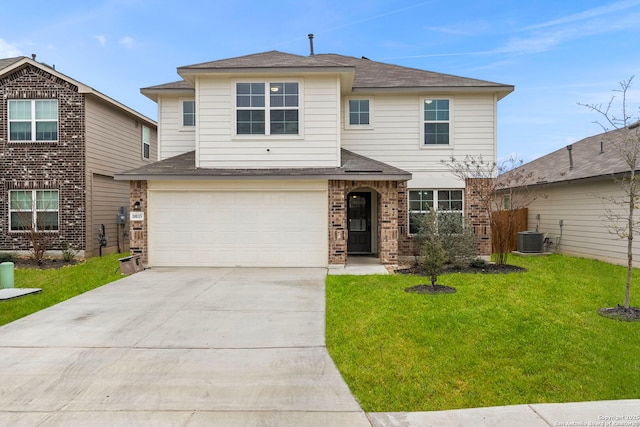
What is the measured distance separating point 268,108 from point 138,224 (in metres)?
5.07

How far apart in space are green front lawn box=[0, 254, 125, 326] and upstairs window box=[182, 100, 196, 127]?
17.0 feet

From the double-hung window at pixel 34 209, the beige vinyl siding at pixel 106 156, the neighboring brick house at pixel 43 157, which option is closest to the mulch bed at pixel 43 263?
the neighboring brick house at pixel 43 157

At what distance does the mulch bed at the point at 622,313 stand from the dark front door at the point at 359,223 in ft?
27.1

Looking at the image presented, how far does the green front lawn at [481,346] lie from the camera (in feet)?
14.1

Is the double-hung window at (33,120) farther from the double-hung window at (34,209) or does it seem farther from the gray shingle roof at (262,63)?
the gray shingle roof at (262,63)

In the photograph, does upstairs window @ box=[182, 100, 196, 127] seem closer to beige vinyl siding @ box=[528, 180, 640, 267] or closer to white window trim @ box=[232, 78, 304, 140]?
white window trim @ box=[232, 78, 304, 140]

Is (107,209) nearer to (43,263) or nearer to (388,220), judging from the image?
(43,263)

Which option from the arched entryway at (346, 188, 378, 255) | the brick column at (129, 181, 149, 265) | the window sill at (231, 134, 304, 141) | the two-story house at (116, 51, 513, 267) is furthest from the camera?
the arched entryway at (346, 188, 378, 255)

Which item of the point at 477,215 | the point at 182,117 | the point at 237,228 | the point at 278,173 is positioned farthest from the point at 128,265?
the point at 477,215

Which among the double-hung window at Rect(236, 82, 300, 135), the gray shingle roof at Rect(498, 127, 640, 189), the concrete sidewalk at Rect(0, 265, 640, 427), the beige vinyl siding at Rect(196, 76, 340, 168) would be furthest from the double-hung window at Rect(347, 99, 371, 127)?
the concrete sidewalk at Rect(0, 265, 640, 427)

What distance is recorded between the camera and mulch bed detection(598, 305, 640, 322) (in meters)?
6.54

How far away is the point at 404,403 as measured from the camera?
13.5 feet

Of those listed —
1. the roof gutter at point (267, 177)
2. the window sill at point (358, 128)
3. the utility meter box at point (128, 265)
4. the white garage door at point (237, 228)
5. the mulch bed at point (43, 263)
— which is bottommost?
the mulch bed at point (43, 263)

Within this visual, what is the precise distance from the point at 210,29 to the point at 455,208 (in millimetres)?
14056
